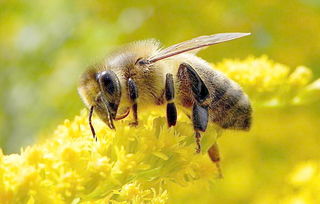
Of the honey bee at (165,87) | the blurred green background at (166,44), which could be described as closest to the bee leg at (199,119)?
the honey bee at (165,87)

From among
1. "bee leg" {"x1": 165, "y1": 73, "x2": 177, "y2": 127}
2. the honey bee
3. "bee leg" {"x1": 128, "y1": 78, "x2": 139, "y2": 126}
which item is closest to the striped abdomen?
the honey bee

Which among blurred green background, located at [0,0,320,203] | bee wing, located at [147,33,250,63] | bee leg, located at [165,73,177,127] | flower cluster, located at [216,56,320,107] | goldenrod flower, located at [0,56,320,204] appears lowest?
goldenrod flower, located at [0,56,320,204]

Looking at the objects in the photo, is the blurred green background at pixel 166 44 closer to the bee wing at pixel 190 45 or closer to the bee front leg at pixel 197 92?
the bee front leg at pixel 197 92

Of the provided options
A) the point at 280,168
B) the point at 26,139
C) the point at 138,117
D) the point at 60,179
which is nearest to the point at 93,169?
the point at 60,179

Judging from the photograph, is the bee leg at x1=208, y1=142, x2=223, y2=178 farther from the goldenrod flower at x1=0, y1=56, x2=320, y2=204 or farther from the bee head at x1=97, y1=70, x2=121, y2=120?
the bee head at x1=97, y1=70, x2=121, y2=120

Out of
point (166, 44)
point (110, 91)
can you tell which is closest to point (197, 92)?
point (110, 91)

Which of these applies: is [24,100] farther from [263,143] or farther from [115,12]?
[263,143]
